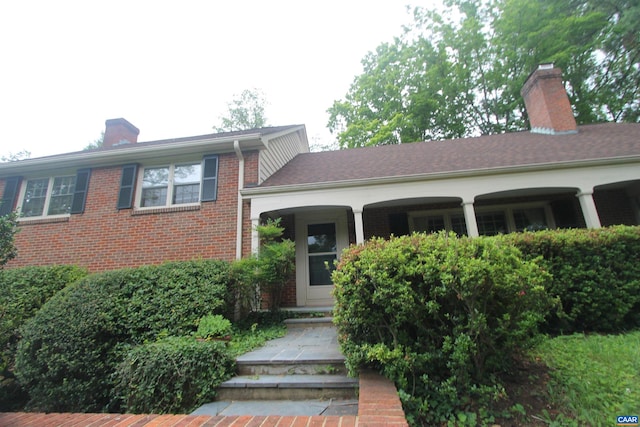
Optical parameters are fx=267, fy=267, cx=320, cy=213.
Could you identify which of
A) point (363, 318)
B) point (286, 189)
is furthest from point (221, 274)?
point (363, 318)

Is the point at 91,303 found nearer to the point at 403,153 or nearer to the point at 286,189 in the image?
the point at 286,189

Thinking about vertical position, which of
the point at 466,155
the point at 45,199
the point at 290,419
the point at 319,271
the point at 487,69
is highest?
the point at 487,69

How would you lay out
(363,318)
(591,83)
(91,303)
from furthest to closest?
(591,83)
(91,303)
(363,318)

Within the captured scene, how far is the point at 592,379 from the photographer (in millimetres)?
2287

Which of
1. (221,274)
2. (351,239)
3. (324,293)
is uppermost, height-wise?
(351,239)

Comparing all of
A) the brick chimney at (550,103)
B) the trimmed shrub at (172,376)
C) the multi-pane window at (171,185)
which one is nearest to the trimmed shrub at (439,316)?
the trimmed shrub at (172,376)

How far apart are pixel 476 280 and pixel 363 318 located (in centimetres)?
101

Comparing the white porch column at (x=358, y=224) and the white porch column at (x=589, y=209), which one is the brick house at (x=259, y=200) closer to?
the white porch column at (x=358, y=224)

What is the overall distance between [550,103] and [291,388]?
10550mm

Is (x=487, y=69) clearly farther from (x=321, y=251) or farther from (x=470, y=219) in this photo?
(x=321, y=251)

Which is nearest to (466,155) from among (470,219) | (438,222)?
(438,222)

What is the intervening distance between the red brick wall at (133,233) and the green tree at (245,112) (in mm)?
14845

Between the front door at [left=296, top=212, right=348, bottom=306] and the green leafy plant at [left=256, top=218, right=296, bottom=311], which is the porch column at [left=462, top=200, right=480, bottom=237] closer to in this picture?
the front door at [left=296, top=212, right=348, bottom=306]

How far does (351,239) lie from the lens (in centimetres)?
686
